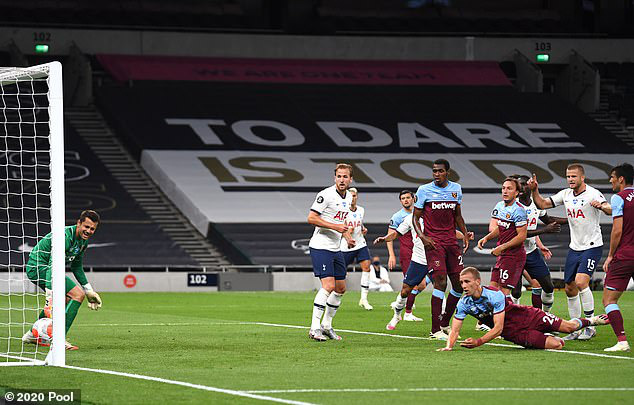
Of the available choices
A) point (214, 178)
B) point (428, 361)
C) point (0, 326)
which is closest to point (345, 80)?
point (214, 178)

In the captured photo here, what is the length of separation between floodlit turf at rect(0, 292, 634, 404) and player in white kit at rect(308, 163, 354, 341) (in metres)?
0.42

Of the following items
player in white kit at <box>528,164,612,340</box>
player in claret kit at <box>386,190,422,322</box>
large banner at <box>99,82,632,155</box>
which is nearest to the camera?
player in white kit at <box>528,164,612,340</box>

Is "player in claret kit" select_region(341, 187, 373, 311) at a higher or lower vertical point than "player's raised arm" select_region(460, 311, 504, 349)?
higher

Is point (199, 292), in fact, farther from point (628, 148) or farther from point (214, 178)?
point (628, 148)

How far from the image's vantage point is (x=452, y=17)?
53.8 m

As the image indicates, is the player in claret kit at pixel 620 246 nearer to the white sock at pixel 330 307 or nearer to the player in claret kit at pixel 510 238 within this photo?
the player in claret kit at pixel 510 238

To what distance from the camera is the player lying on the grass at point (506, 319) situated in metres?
13.1

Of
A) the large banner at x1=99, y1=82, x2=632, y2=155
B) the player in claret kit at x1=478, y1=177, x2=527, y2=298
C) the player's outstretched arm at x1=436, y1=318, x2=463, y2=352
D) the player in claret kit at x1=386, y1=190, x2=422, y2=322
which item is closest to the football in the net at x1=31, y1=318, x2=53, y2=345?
the player's outstretched arm at x1=436, y1=318, x2=463, y2=352

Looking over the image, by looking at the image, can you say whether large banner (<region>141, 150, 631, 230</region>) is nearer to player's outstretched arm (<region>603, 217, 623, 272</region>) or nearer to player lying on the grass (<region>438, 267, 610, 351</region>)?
player lying on the grass (<region>438, 267, 610, 351</region>)

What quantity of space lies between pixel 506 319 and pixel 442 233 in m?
2.69

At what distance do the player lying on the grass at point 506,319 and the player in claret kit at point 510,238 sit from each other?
96.0 inches

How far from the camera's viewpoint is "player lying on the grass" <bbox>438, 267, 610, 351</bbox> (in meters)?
13.1

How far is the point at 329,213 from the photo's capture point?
51.8ft

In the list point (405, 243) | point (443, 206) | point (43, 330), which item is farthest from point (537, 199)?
point (405, 243)
